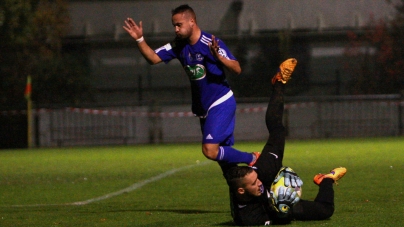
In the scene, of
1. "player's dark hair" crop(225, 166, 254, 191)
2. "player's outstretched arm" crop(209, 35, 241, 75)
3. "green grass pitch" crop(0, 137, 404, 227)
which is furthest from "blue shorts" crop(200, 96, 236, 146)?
"player's dark hair" crop(225, 166, 254, 191)

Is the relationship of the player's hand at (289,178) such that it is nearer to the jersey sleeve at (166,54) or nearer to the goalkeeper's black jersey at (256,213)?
the goalkeeper's black jersey at (256,213)

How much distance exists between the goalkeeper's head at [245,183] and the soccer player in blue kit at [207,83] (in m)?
1.12

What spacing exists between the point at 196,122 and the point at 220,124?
19591mm

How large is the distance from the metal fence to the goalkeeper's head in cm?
2021

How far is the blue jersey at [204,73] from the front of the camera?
8922mm

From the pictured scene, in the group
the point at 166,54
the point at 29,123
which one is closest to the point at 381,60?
the point at 29,123

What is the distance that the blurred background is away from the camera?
1099 inches

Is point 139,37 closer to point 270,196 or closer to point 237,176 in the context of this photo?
point 237,176

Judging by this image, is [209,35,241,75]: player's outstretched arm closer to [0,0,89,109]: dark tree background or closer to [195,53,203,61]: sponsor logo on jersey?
[195,53,203,61]: sponsor logo on jersey

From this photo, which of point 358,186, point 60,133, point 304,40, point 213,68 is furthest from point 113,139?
point 213,68

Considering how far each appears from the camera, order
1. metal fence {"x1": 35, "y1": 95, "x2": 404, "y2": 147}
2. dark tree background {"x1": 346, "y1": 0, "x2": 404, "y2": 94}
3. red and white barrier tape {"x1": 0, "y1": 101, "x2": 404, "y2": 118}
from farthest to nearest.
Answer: dark tree background {"x1": 346, "y1": 0, "x2": 404, "y2": 94} → metal fence {"x1": 35, "y1": 95, "x2": 404, "y2": 147} → red and white barrier tape {"x1": 0, "y1": 101, "x2": 404, "y2": 118}

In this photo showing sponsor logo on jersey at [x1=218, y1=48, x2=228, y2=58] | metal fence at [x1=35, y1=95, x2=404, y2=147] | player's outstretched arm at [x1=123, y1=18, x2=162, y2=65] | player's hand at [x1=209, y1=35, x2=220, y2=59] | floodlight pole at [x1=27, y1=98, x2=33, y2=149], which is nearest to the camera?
player's hand at [x1=209, y1=35, x2=220, y2=59]

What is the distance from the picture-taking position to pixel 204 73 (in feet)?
29.4

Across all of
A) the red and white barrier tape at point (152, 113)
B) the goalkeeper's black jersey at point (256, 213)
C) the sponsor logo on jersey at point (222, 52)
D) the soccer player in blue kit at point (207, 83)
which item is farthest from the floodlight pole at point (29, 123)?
the goalkeeper's black jersey at point (256, 213)
